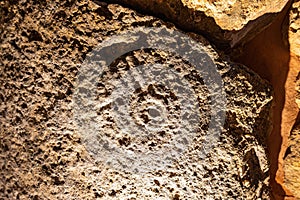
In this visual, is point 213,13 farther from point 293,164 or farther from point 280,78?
point 293,164

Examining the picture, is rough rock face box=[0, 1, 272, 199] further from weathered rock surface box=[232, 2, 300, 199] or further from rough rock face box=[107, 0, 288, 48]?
weathered rock surface box=[232, 2, 300, 199]

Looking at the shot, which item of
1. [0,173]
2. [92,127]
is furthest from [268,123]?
[0,173]

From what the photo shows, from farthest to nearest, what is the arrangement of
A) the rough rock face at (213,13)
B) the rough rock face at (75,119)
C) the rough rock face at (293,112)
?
the rough rock face at (293,112), the rough rock face at (213,13), the rough rock face at (75,119)

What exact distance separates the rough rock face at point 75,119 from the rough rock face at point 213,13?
6cm

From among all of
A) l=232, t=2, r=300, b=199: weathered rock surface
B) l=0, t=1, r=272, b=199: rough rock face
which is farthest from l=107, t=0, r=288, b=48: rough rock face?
l=232, t=2, r=300, b=199: weathered rock surface

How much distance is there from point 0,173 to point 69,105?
0.95ft

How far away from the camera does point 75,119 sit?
4.29ft

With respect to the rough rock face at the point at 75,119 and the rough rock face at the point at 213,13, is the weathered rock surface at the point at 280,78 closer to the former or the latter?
the rough rock face at the point at 213,13

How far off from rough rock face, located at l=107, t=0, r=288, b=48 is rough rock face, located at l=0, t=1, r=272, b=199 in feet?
0.20

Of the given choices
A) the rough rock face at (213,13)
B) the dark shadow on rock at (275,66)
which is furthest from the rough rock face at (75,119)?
the dark shadow on rock at (275,66)

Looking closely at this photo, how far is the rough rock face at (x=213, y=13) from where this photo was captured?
143 cm

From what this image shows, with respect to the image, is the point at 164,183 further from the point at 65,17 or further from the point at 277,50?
the point at 277,50

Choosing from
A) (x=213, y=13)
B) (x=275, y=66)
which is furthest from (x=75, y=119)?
(x=275, y=66)

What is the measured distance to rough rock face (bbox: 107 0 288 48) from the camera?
1426mm
